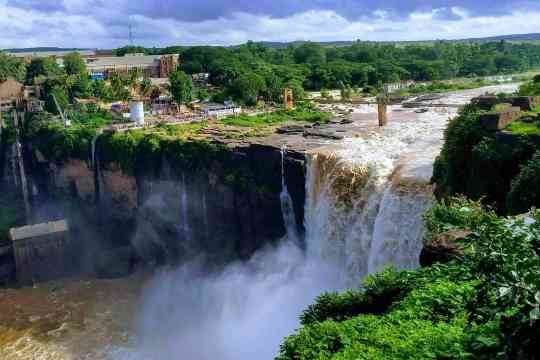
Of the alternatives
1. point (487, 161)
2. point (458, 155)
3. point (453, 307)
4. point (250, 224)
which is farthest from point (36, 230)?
point (453, 307)

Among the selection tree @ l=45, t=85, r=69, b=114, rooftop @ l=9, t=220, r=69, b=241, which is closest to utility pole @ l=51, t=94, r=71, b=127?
tree @ l=45, t=85, r=69, b=114

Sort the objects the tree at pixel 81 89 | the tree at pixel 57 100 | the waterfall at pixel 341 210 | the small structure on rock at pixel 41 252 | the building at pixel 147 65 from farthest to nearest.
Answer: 1. the building at pixel 147 65
2. the tree at pixel 81 89
3. the tree at pixel 57 100
4. the small structure on rock at pixel 41 252
5. the waterfall at pixel 341 210

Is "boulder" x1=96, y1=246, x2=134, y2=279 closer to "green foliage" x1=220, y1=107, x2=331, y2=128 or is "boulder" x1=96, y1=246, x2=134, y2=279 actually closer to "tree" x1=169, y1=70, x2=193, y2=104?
"green foliage" x1=220, y1=107, x2=331, y2=128

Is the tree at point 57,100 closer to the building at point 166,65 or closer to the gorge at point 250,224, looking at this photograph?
the gorge at point 250,224

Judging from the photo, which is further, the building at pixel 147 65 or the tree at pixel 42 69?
the building at pixel 147 65

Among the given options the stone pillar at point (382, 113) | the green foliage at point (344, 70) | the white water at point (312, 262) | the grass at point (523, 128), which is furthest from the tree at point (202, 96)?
the grass at point (523, 128)
